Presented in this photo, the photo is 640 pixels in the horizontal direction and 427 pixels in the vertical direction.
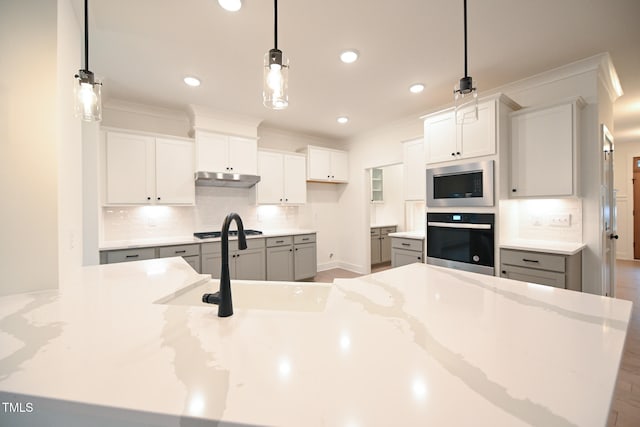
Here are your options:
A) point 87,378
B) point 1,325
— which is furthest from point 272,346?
point 1,325

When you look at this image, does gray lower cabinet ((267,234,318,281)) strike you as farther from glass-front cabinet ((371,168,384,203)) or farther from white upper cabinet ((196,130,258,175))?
glass-front cabinet ((371,168,384,203))

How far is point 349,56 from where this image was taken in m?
2.46

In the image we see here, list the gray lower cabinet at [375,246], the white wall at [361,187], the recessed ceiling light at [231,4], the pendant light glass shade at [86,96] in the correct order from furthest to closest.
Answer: the gray lower cabinet at [375,246] → the white wall at [361,187] → the recessed ceiling light at [231,4] → the pendant light glass shade at [86,96]

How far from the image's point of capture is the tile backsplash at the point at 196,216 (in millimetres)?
3383

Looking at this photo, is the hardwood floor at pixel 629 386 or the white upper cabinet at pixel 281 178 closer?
the hardwood floor at pixel 629 386

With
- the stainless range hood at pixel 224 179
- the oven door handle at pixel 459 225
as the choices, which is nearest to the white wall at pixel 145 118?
the stainless range hood at pixel 224 179

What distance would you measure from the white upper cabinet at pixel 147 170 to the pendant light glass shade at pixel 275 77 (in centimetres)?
275

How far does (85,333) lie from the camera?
80 centimetres

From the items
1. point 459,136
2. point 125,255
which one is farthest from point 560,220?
point 125,255

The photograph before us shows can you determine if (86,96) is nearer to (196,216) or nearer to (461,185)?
(196,216)

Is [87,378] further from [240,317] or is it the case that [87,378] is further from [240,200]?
[240,200]

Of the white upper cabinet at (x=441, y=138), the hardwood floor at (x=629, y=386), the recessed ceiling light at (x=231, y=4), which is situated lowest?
the hardwood floor at (x=629, y=386)

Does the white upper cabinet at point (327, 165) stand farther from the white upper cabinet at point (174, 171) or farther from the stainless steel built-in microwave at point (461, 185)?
the stainless steel built-in microwave at point (461, 185)

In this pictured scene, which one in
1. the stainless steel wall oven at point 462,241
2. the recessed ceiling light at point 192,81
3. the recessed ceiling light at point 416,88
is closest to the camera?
the stainless steel wall oven at point 462,241
